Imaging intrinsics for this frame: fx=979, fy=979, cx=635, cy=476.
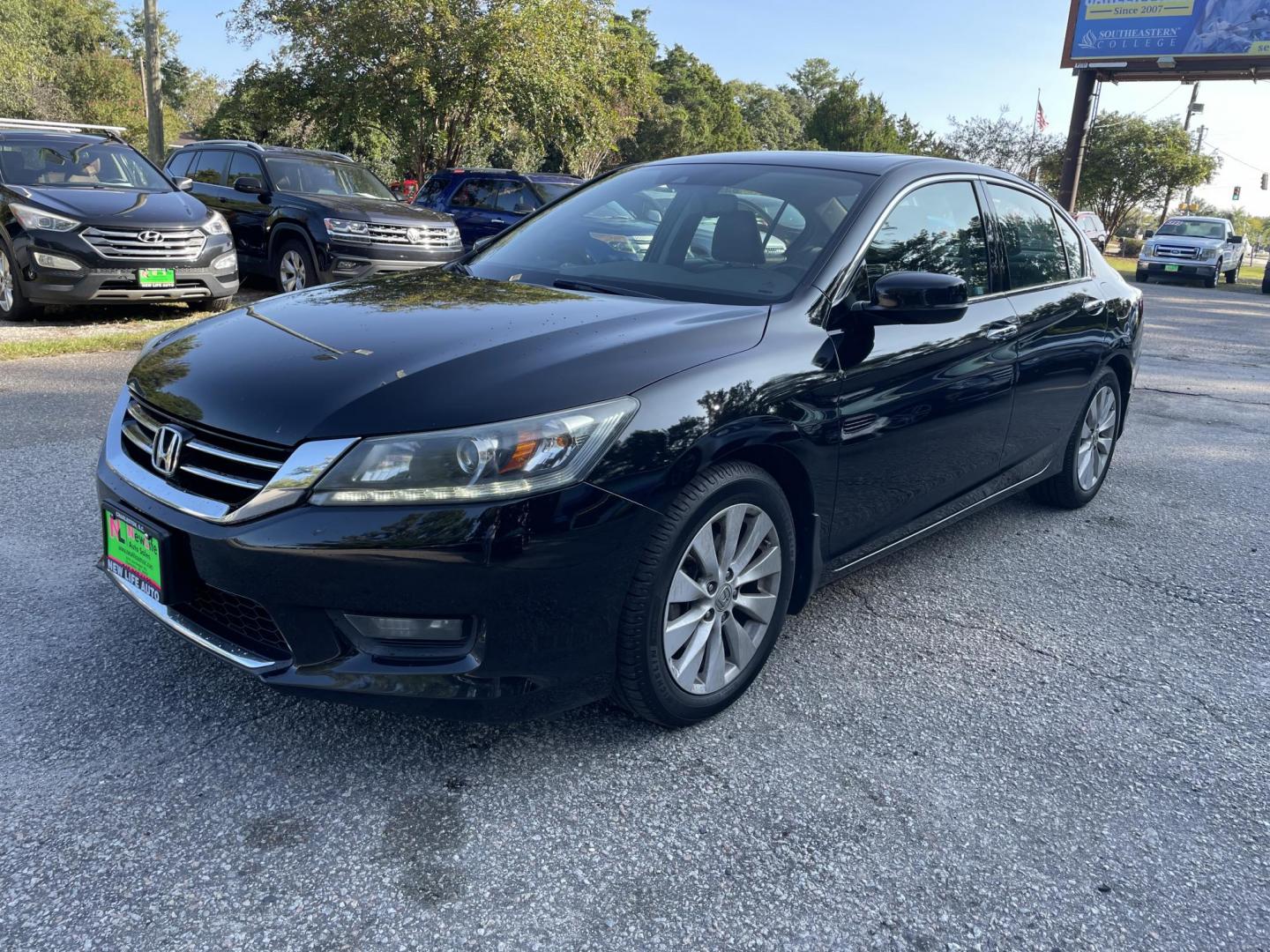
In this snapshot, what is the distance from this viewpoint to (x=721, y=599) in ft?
8.73

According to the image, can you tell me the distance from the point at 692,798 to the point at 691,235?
1.94 metres

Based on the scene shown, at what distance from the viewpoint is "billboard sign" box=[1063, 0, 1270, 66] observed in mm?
26828

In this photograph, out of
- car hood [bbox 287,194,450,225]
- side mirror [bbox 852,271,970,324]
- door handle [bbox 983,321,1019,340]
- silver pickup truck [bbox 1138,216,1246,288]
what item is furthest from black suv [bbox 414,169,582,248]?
silver pickup truck [bbox 1138,216,1246,288]

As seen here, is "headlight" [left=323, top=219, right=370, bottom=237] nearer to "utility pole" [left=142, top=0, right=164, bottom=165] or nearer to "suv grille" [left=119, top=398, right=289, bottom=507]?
"suv grille" [left=119, top=398, right=289, bottom=507]

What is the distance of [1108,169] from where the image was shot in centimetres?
4266

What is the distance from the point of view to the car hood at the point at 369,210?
984 centimetres

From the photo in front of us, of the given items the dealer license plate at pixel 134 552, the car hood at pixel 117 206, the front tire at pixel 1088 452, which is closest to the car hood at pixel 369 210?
the car hood at pixel 117 206

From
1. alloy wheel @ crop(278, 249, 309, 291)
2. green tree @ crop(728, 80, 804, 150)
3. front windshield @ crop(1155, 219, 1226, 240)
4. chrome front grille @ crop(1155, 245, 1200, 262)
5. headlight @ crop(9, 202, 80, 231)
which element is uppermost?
green tree @ crop(728, 80, 804, 150)

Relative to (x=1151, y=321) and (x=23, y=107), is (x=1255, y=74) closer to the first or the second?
(x=1151, y=321)

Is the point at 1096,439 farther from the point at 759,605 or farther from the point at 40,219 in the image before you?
the point at 40,219

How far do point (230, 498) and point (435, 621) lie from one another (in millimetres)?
570

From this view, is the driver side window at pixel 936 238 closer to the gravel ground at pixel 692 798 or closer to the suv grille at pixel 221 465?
the gravel ground at pixel 692 798

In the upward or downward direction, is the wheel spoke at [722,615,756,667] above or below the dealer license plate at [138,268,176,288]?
below

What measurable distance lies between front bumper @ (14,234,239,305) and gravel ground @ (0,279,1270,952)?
497cm
